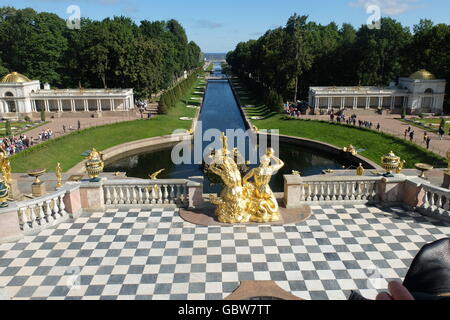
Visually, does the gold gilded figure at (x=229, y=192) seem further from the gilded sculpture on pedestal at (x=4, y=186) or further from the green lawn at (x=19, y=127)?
the green lawn at (x=19, y=127)

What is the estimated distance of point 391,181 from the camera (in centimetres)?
1631

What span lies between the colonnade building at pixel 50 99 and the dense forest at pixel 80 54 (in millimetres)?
4724

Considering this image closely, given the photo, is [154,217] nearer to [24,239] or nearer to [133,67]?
[24,239]

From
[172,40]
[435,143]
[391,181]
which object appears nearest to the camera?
[391,181]

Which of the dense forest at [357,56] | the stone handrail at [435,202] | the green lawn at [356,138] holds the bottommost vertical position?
the green lawn at [356,138]

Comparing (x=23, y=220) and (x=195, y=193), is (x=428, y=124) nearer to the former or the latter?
(x=195, y=193)

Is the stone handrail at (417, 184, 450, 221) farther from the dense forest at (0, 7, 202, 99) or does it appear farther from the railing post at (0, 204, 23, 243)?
the dense forest at (0, 7, 202, 99)

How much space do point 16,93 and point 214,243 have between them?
6873 cm

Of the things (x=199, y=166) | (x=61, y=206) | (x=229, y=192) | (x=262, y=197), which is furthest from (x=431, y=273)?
(x=199, y=166)

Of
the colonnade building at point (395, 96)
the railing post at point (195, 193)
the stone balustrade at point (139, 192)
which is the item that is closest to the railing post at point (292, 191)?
the railing post at point (195, 193)

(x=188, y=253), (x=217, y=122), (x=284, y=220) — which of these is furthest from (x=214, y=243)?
(x=217, y=122)

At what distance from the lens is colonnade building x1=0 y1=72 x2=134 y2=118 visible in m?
69.0

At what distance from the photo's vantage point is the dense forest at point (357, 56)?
238ft

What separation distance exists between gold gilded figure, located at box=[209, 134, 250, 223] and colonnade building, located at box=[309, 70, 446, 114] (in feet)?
192
